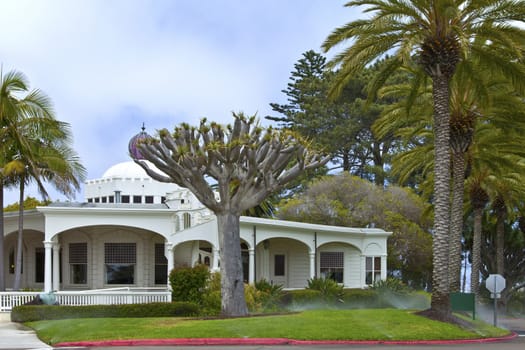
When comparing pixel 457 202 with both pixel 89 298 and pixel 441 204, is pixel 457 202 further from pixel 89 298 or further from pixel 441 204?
pixel 89 298

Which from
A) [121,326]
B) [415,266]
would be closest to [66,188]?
[121,326]

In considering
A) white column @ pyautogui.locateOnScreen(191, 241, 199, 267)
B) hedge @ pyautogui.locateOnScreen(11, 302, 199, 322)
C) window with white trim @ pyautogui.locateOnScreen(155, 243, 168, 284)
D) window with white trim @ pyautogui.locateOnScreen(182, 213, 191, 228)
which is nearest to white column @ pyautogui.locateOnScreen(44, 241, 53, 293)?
hedge @ pyautogui.locateOnScreen(11, 302, 199, 322)

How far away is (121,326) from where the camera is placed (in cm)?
2405

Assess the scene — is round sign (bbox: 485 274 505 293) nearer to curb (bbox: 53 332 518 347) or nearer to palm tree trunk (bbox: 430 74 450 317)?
palm tree trunk (bbox: 430 74 450 317)

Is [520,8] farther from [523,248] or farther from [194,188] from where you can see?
[523,248]

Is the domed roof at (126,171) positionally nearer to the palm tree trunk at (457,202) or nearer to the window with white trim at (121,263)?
the window with white trim at (121,263)

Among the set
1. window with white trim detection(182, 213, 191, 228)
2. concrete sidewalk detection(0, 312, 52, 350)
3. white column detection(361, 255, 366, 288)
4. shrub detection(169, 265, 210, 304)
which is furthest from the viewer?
white column detection(361, 255, 366, 288)

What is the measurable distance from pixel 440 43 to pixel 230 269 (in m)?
10.5

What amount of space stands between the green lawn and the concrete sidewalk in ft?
1.19

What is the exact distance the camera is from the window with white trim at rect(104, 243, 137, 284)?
37594 millimetres

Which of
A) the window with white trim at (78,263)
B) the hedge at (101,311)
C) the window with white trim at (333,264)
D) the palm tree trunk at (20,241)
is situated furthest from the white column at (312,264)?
the palm tree trunk at (20,241)

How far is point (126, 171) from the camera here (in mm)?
45562

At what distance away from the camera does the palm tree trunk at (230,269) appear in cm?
2723

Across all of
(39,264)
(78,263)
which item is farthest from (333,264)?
(39,264)
